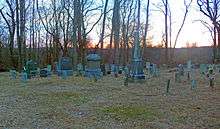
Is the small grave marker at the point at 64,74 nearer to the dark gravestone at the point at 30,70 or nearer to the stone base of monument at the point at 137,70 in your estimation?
the dark gravestone at the point at 30,70

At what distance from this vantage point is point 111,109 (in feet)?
31.9

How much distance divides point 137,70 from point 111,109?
8.02m

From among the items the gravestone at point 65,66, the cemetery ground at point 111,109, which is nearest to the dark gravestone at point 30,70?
the gravestone at point 65,66

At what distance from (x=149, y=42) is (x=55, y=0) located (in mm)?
21259

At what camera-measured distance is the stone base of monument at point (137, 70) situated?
17.4 m

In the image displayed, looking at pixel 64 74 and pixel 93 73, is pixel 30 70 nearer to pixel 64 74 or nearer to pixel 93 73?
pixel 64 74

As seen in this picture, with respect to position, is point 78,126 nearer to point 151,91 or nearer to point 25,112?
point 25,112

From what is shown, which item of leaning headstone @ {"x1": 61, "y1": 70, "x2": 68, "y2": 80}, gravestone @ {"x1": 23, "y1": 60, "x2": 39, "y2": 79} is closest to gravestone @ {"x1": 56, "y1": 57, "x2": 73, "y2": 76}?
leaning headstone @ {"x1": 61, "y1": 70, "x2": 68, "y2": 80}

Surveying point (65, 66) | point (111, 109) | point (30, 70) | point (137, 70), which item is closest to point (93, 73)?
point (65, 66)

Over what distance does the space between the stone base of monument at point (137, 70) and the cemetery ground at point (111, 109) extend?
383 centimetres

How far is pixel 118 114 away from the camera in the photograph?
9117 mm

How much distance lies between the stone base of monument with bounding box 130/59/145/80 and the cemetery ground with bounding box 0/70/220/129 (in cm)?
383

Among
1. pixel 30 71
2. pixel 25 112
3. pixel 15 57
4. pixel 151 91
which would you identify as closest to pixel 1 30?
pixel 15 57

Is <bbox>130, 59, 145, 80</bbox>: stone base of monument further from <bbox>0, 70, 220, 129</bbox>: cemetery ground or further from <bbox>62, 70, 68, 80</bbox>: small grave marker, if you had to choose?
<bbox>62, 70, 68, 80</bbox>: small grave marker
